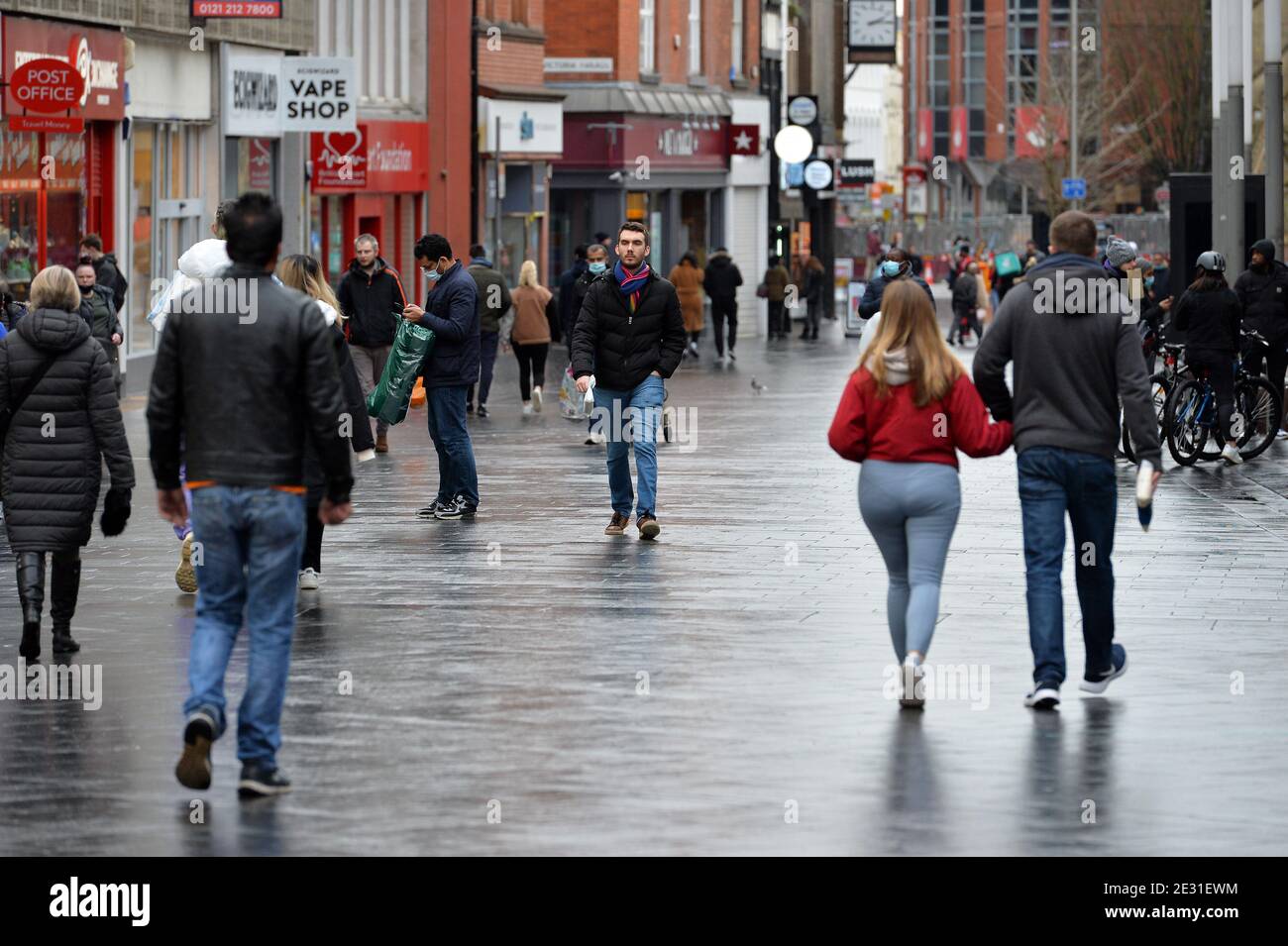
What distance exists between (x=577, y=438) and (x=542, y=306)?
14.5 feet

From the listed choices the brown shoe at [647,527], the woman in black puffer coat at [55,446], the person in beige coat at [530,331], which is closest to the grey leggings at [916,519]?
the woman in black puffer coat at [55,446]

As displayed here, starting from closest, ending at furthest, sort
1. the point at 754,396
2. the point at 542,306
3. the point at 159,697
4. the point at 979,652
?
the point at 159,697 < the point at 979,652 < the point at 542,306 < the point at 754,396

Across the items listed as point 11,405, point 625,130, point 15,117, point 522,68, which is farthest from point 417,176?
point 11,405

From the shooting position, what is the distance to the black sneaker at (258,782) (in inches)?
330

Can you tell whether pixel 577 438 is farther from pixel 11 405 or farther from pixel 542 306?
pixel 11 405

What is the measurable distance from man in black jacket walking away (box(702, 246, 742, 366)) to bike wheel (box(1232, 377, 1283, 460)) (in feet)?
65.4

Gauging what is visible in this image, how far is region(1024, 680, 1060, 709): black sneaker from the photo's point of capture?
32.9 feet

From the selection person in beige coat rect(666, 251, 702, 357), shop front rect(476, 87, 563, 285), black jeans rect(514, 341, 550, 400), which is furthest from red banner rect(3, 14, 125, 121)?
shop front rect(476, 87, 563, 285)

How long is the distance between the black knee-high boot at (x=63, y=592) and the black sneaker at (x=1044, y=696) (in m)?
4.15

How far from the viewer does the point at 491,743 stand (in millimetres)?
9250

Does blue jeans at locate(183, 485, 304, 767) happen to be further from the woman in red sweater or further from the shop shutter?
the shop shutter

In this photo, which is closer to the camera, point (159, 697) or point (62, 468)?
point (159, 697)

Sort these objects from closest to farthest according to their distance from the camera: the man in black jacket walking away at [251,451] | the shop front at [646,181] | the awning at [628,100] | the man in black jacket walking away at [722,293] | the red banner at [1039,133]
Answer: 1. the man in black jacket walking away at [251,451]
2. the man in black jacket walking away at [722,293]
3. the awning at [628,100]
4. the shop front at [646,181]
5. the red banner at [1039,133]

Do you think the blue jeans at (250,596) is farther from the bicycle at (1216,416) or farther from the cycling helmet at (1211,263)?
the cycling helmet at (1211,263)
